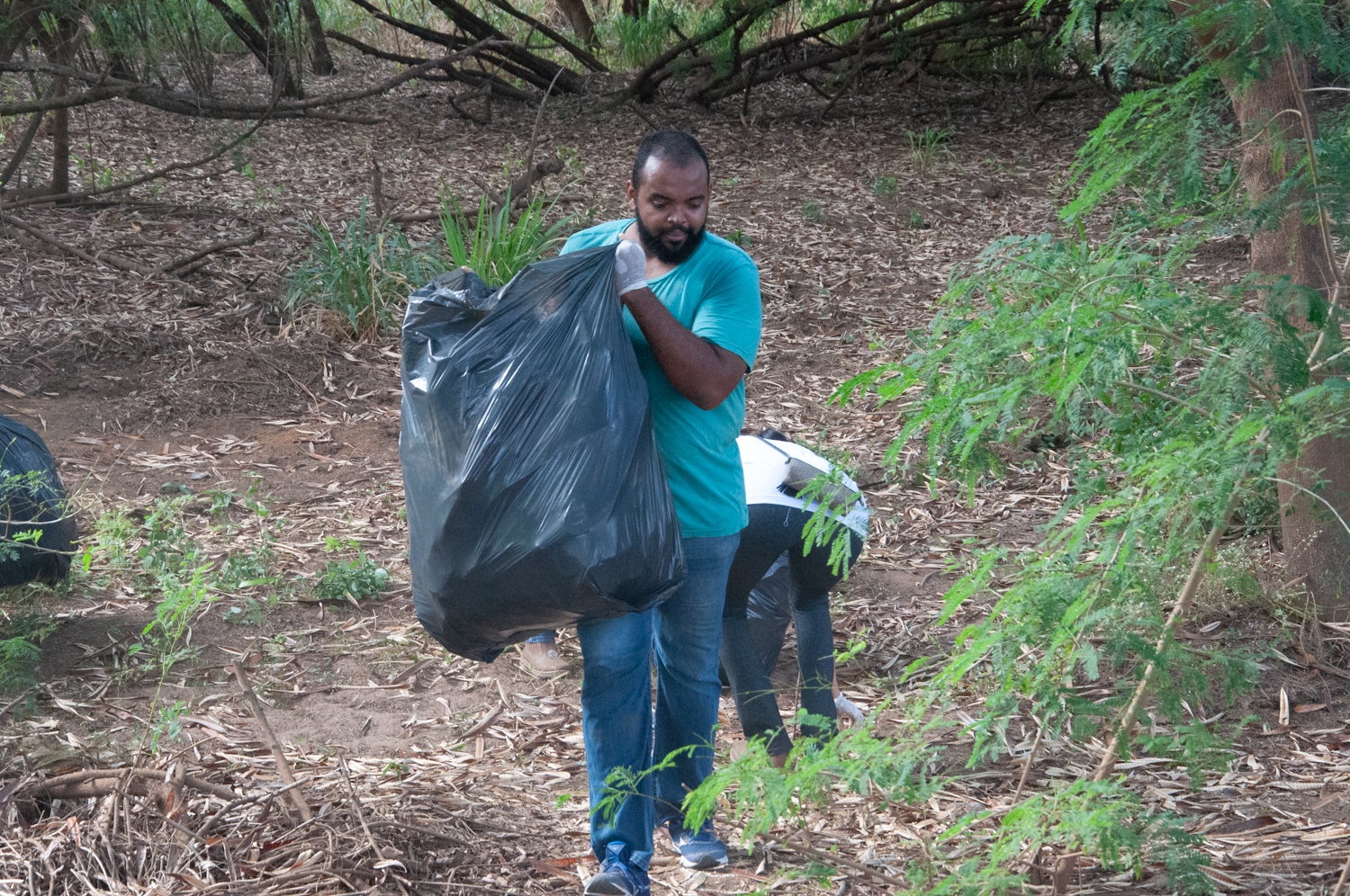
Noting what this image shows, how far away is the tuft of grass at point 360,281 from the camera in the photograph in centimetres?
607

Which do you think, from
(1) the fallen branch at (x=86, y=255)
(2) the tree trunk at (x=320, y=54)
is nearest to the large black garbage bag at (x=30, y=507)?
(1) the fallen branch at (x=86, y=255)

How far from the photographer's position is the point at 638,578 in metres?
2.22

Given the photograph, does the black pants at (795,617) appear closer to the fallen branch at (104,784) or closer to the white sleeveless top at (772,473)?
the white sleeveless top at (772,473)

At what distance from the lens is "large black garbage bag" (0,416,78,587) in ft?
10.8

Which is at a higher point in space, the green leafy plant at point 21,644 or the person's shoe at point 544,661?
the green leafy plant at point 21,644

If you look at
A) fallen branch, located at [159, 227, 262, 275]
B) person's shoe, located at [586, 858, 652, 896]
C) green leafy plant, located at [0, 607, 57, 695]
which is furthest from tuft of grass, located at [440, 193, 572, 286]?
person's shoe, located at [586, 858, 652, 896]

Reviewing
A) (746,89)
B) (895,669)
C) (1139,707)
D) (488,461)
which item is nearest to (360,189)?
(746,89)

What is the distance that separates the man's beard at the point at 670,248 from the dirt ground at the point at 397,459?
67cm

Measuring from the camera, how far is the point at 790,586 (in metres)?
3.19

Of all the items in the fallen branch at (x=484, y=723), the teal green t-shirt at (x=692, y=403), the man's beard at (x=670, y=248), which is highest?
the man's beard at (x=670, y=248)

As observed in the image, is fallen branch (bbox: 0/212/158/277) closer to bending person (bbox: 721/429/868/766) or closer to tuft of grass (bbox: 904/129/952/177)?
bending person (bbox: 721/429/868/766)

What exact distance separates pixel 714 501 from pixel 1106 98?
8.99 metres

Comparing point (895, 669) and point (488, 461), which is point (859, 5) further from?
point (488, 461)

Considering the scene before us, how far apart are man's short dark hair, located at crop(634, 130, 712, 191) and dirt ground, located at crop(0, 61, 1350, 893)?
2.38 ft
